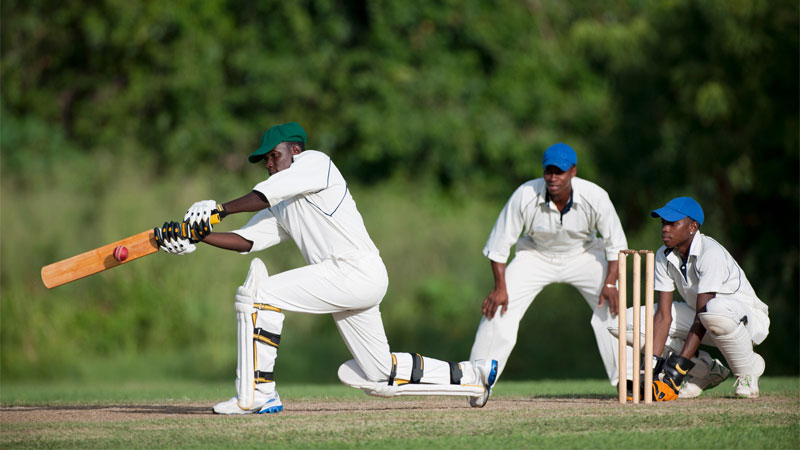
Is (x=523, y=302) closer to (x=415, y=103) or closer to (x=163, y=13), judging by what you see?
(x=415, y=103)

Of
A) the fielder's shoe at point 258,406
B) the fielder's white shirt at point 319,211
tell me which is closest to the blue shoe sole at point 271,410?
the fielder's shoe at point 258,406

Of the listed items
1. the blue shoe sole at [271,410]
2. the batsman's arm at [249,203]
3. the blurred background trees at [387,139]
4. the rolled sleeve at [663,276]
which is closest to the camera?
the batsman's arm at [249,203]

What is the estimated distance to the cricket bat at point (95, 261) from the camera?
5238 millimetres

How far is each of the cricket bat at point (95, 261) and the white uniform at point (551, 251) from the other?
1.98 meters

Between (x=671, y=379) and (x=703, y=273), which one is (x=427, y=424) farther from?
(x=703, y=273)

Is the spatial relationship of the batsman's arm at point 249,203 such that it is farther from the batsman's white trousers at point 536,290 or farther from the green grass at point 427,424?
the batsman's white trousers at point 536,290

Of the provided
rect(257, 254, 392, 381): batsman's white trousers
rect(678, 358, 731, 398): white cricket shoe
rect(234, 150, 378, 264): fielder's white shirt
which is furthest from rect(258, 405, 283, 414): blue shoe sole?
rect(678, 358, 731, 398): white cricket shoe

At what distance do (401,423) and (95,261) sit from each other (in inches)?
70.0

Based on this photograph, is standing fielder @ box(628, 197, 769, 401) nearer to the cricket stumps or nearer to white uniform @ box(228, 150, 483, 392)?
the cricket stumps

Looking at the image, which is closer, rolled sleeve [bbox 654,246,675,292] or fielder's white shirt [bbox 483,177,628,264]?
rolled sleeve [bbox 654,246,675,292]

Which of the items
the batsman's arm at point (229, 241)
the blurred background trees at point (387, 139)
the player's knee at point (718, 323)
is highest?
the blurred background trees at point (387, 139)

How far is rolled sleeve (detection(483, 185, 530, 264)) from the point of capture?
6.31 metres

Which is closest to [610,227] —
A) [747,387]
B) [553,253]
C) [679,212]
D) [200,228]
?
[553,253]

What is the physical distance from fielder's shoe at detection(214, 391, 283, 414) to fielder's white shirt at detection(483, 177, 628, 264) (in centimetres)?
175
